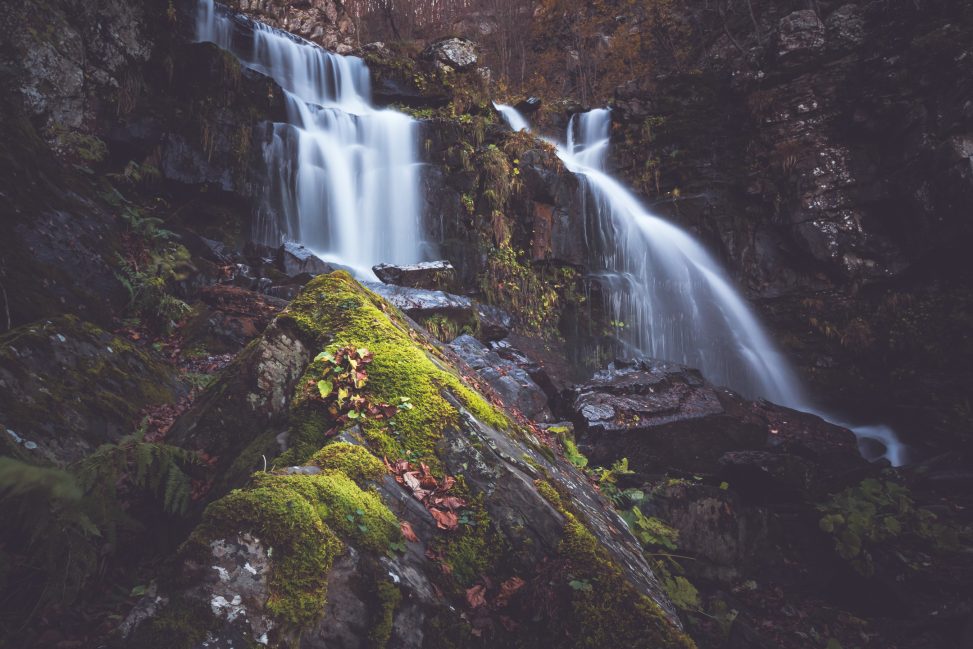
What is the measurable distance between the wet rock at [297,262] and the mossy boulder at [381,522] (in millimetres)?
6119

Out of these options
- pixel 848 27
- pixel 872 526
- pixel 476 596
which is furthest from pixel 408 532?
pixel 848 27

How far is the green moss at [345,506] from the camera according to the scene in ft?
5.50

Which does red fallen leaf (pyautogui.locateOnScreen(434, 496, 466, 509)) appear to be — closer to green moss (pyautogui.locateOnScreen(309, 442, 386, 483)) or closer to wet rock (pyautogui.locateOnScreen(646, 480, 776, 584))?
green moss (pyautogui.locateOnScreen(309, 442, 386, 483))

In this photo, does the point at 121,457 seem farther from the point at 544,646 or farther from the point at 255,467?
A: the point at 544,646

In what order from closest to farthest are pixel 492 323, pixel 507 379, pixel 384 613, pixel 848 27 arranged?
pixel 384 613 < pixel 507 379 < pixel 492 323 < pixel 848 27

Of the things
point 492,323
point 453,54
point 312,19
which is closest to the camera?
point 492,323

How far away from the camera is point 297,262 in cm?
886

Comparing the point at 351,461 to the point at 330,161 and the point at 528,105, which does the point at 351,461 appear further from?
the point at 528,105

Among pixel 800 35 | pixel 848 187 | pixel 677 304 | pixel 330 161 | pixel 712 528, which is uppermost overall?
pixel 800 35

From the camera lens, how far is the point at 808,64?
13.3 m

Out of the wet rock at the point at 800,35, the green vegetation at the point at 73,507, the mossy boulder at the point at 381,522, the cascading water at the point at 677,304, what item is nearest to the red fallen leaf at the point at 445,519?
the mossy boulder at the point at 381,522

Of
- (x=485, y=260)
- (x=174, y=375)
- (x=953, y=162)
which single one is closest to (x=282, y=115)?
(x=485, y=260)

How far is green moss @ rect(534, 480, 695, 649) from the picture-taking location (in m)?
1.84

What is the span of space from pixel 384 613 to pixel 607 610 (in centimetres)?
93
